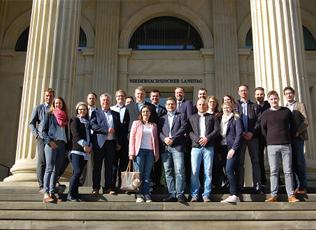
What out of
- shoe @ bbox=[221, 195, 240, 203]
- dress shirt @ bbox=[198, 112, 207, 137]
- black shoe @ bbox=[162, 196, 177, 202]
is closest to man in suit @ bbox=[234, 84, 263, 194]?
shoe @ bbox=[221, 195, 240, 203]

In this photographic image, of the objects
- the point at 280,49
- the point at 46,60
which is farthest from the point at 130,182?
the point at 280,49

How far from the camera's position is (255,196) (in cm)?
713

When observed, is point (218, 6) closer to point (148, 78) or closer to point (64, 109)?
point (148, 78)

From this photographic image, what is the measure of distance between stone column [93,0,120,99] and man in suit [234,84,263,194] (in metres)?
8.36

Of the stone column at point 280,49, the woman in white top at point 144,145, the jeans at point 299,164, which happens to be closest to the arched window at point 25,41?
the stone column at point 280,49

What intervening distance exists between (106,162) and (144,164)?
79cm

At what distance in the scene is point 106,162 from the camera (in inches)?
294

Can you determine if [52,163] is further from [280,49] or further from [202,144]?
[280,49]

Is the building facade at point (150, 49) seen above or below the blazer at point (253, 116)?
above

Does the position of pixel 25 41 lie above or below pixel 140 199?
above

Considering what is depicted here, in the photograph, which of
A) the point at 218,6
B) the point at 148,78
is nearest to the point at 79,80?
the point at 148,78

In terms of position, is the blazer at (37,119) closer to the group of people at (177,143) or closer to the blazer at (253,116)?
the group of people at (177,143)

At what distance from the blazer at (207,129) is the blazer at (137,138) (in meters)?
0.68

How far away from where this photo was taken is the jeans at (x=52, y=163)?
266 inches
